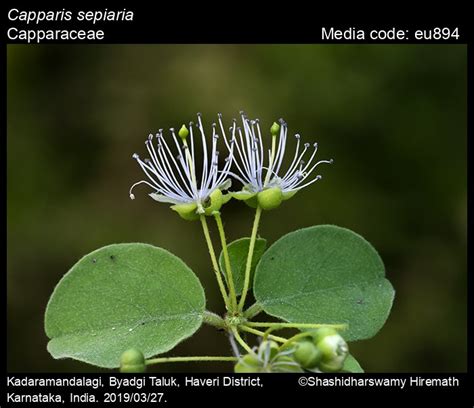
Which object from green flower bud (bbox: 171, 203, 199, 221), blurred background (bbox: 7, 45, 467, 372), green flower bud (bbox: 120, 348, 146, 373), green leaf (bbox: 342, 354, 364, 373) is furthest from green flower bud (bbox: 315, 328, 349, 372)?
blurred background (bbox: 7, 45, 467, 372)

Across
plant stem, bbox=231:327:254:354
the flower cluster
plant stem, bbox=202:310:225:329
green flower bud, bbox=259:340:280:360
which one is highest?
the flower cluster

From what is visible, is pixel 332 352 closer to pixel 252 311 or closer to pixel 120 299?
pixel 252 311

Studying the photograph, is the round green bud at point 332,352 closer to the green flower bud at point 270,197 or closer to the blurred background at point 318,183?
the green flower bud at point 270,197

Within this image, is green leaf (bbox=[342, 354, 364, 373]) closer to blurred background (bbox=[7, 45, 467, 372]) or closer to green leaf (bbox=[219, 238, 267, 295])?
green leaf (bbox=[219, 238, 267, 295])

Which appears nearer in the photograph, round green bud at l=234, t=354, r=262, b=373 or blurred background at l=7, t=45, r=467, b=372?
round green bud at l=234, t=354, r=262, b=373

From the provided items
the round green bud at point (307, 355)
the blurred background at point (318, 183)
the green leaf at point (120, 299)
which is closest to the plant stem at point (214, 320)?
the green leaf at point (120, 299)
